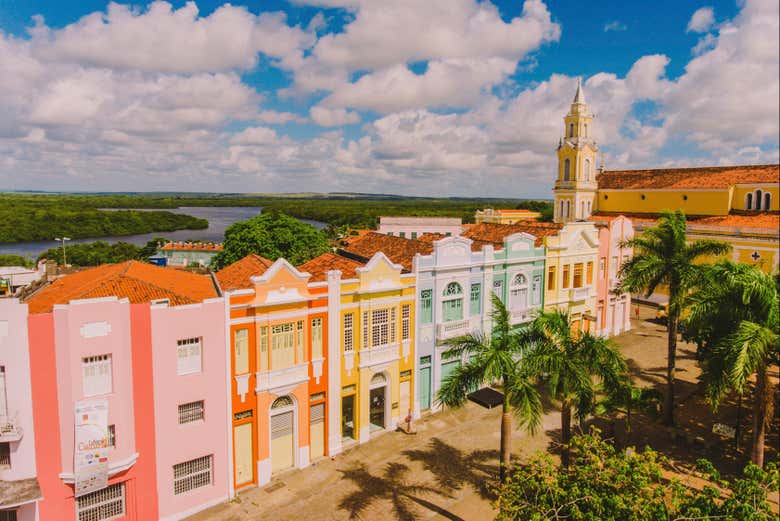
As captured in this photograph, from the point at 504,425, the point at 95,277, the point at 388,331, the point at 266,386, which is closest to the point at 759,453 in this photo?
the point at 504,425

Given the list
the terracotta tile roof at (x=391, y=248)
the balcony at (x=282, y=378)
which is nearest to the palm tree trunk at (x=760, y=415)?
the terracotta tile roof at (x=391, y=248)

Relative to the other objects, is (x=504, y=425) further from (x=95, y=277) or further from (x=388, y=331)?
(x=95, y=277)

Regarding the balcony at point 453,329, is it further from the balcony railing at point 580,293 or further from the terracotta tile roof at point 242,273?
the terracotta tile roof at point 242,273

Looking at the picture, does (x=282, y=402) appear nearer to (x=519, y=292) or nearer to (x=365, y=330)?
(x=365, y=330)

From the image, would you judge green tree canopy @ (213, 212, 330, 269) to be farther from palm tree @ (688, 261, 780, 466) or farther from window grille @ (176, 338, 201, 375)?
palm tree @ (688, 261, 780, 466)

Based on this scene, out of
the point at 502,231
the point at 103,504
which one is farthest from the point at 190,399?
the point at 502,231

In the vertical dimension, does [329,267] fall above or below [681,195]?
below
